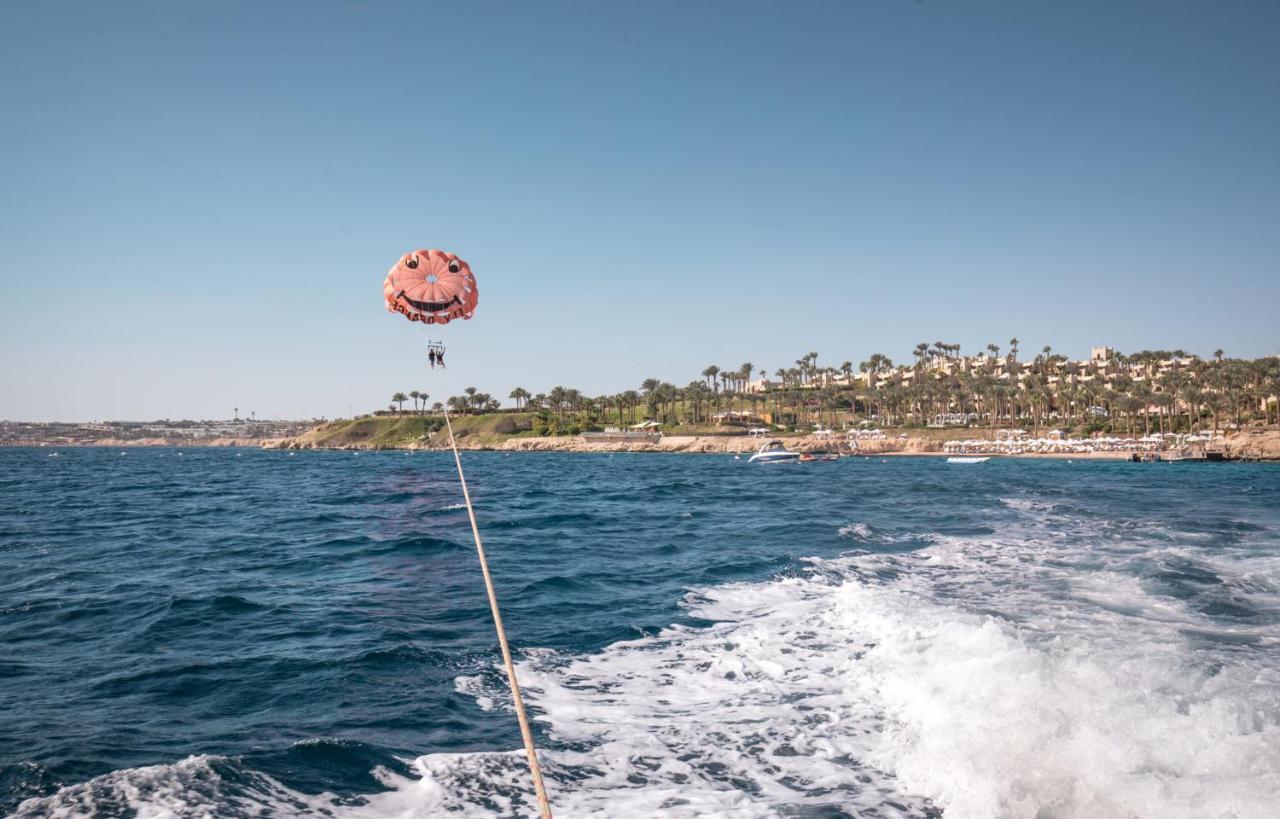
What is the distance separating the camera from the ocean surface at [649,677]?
699cm

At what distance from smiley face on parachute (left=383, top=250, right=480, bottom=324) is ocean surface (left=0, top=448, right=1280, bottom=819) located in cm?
811

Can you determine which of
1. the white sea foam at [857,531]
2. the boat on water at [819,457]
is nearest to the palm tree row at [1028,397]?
the boat on water at [819,457]

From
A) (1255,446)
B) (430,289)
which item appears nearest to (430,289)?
(430,289)

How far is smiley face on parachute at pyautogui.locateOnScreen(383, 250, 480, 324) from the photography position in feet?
83.6

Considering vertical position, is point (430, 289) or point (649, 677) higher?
point (430, 289)

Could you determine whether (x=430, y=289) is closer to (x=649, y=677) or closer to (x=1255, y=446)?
(x=649, y=677)

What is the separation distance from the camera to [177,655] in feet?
37.3

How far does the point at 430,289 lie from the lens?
2562cm

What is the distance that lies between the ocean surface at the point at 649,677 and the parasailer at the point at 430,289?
26.5 feet

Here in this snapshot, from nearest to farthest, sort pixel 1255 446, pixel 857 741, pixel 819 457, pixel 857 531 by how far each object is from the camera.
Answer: pixel 857 741 < pixel 857 531 < pixel 1255 446 < pixel 819 457

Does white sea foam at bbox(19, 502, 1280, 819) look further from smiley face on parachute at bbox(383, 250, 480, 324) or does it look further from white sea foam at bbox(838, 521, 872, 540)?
smiley face on parachute at bbox(383, 250, 480, 324)

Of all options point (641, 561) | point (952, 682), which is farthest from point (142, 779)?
point (641, 561)

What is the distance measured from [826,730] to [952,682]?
6.82 ft

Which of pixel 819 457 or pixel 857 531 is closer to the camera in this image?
pixel 857 531
